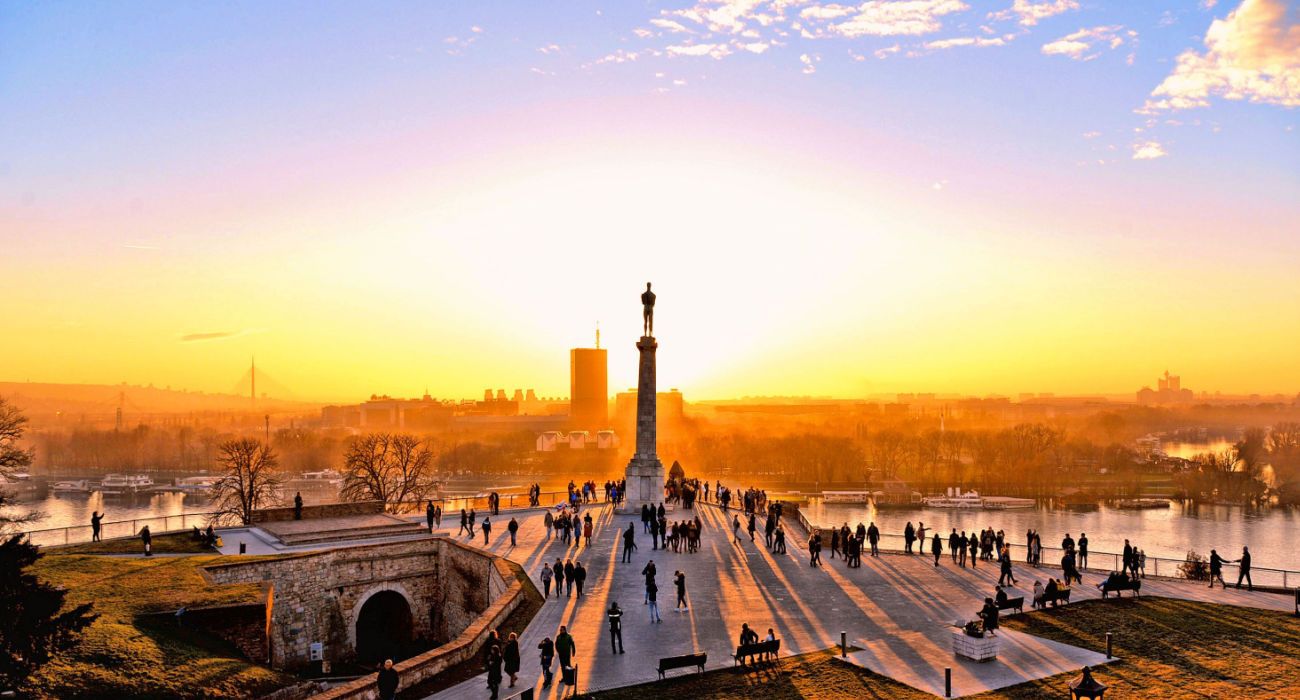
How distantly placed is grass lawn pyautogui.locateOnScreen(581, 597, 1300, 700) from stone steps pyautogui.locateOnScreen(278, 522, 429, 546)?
18565mm

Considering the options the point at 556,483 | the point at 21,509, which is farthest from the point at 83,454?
the point at 556,483

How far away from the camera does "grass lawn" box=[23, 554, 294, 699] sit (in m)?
16.5

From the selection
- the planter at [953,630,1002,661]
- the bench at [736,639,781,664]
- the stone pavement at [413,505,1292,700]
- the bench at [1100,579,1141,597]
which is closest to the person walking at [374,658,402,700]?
the stone pavement at [413,505,1292,700]

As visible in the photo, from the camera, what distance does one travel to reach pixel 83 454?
473ft

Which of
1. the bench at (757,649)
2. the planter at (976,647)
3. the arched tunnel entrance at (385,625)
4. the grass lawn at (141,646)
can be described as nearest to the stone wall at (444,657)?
the grass lawn at (141,646)

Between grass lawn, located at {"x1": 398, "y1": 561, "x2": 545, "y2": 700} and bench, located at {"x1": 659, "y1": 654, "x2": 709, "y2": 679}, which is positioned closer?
grass lawn, located at {"x1": 398, "y1": 561, "x2": 545, "y2": 700}

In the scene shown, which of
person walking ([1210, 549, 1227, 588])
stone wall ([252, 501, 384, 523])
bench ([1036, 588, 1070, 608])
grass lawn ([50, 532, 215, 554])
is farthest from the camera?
stone wall ([252, 501, 384, 523])

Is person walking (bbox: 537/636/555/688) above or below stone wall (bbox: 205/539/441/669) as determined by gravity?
above

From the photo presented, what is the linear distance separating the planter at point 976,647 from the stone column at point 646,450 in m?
21.8

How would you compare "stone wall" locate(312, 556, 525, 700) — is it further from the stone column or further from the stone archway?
the stone column

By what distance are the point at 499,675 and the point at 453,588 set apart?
15.4 meters

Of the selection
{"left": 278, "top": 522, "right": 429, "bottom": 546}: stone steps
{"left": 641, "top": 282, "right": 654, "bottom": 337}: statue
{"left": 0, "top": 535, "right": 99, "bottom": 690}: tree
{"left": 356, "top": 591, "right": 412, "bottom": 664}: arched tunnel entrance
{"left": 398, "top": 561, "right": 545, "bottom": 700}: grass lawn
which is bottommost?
{"left": 356, "top": 591, "right": 412, "bottom": 664}: arched tunnel entrance

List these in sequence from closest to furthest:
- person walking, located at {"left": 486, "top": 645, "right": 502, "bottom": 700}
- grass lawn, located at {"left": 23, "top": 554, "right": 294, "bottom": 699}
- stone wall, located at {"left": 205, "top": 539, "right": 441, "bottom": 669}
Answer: person walking, located at {"left": 486, "top": 645, "right": 502, "bottom": 700} < grass lawn, located at {"left": 23, "top": 554, "right": 294, "bottom": 699} < stone wall, located at {"left": 205, "top": 539, "right": 441, "bottom": 669}

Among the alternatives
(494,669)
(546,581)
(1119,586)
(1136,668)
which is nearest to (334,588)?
(546,581)
